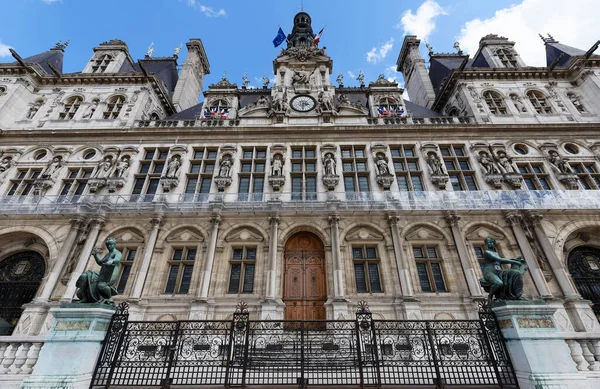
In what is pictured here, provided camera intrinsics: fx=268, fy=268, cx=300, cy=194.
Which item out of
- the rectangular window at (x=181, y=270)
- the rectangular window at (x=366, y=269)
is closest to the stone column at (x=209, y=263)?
the rectangular window at (x=181, y=270)

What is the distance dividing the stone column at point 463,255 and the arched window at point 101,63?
2743 cm

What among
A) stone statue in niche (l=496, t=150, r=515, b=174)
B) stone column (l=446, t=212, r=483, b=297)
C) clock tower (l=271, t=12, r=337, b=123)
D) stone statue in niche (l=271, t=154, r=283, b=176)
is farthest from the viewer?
clock tower (l=271, t=12, r=337, b=123)

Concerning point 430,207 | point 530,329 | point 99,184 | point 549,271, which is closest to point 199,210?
point 99,184

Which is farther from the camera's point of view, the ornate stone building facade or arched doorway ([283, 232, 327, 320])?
the ornate stone building facade

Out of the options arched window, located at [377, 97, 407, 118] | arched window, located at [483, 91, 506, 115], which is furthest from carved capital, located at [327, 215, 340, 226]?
arched window, located at [483, 91, 506, 115]

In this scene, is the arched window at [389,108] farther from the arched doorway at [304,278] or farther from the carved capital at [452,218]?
the arched doorway at [304,278]

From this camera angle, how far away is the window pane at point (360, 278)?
1212 centimetres

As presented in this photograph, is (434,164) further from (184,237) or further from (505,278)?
(184,237)

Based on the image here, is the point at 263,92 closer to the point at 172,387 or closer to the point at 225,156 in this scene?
the point at 225,156

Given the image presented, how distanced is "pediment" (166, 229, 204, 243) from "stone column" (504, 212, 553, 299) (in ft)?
49.9

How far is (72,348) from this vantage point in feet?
21.0

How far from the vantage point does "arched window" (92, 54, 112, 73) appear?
866 inches

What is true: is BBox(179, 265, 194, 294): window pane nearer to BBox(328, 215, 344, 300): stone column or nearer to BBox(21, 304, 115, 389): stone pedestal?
BBox(21, 304, 115, 389): stone pedestal

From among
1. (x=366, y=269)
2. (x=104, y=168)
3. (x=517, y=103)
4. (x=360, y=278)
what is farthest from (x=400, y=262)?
(x=104, y=168)
